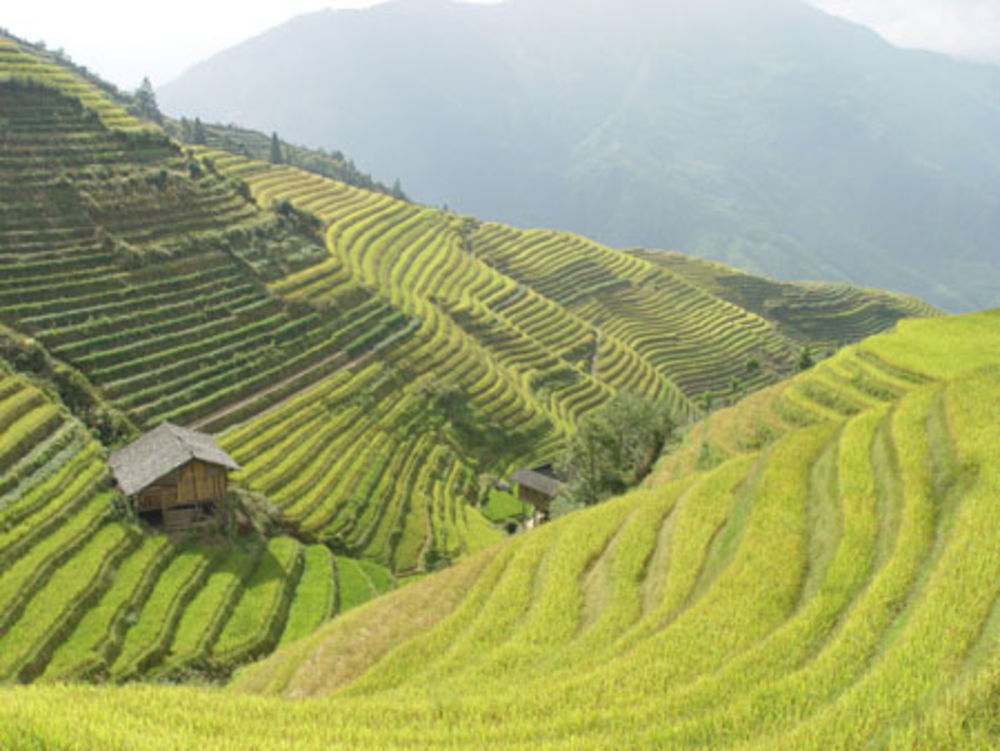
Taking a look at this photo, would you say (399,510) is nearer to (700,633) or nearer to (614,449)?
(614,449)

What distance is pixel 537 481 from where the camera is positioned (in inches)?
2170

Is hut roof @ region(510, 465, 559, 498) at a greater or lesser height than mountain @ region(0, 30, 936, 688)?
lesser

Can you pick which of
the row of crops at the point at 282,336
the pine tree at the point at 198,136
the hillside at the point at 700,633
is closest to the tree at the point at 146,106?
the pine tree at the point at 198,136

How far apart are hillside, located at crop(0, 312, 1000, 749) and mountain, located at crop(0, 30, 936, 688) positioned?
1167 cm

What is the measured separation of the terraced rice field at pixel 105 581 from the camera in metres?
25.1

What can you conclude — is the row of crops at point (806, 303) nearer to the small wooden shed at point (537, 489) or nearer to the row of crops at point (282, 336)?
the row of crops at point (282, 336)

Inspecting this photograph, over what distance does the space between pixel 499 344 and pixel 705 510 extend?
66.2 metres

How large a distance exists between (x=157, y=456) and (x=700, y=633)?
30.5 metres

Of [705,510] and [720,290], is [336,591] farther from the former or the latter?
[720,290]

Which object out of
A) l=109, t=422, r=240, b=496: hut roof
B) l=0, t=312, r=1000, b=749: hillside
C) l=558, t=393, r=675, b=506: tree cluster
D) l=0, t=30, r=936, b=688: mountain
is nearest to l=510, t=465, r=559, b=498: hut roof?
l=0, t=30, r=936, b=688: mountain

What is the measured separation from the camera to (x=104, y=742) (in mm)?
8070

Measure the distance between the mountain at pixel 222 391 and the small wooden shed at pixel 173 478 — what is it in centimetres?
120

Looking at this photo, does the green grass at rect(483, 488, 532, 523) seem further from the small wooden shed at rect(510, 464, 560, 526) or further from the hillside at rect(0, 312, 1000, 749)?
the hillside at rect(0, 312, 1000, 749)

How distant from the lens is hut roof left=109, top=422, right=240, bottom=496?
33.5 m
